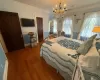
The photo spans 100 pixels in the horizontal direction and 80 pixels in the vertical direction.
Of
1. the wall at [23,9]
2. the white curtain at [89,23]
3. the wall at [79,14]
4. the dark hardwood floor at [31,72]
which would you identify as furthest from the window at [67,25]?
the dark hardwood floor at [31,72]

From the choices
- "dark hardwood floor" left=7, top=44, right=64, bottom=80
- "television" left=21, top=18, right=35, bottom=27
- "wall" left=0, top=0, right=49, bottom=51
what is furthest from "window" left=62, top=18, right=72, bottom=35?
"dark hardwood floor" left=7, top=44, right=64, bottom=80

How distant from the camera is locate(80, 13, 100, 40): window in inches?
138

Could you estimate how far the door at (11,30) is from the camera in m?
2.83

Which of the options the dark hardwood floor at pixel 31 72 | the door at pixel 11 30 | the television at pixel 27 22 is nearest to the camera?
the dark hardwood floor at pixel 31 72

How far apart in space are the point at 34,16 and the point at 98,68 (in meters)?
4.25

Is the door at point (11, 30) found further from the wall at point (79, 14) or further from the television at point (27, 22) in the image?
the wall at point (79, 14)

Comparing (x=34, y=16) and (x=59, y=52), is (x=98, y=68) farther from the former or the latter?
(x=34, y=16)

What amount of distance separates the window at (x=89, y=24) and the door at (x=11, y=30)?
13.1ft

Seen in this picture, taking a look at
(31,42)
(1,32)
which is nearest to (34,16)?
(31,42)

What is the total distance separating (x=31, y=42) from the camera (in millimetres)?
3943

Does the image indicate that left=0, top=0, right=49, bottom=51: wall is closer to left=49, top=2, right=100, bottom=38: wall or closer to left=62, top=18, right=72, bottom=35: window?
left=62, top=18, right=72, bottom=35: window

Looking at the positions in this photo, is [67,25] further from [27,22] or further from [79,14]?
[27,22]

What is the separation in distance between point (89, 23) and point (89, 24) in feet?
0.20

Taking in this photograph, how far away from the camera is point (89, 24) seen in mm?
3844
